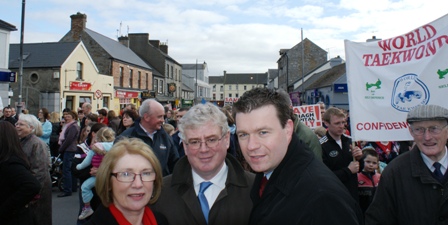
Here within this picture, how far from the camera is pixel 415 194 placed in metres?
2.89

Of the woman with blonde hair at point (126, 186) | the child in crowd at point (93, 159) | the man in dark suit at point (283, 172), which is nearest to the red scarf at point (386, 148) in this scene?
the child in crowd at point (93, 159)

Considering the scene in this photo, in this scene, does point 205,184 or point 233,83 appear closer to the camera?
point 205,184

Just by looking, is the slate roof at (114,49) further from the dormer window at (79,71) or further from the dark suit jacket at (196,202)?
the dark suit jacket at (196,202)

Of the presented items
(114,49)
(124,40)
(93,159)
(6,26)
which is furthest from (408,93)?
(124,40)

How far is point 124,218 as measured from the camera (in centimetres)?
241

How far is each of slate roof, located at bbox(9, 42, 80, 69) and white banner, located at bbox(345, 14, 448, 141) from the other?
23812 millimetres

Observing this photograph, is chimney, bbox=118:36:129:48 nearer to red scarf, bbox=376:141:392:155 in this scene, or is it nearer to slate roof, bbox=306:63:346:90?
slate roof, bbox=306:63:346:90

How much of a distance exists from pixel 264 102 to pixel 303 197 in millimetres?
601

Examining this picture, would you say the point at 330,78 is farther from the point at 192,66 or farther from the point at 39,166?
the point at 192,66

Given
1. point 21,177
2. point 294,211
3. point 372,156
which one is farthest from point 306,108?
point 294,211

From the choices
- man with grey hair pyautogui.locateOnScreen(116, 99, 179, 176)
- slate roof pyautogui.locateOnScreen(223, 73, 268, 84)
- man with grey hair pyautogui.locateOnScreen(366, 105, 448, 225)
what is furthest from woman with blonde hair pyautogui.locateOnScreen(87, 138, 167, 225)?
slate roof pyautogui.locateOnScreen(223, 73, 268, 84)

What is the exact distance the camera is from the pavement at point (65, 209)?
7.14m

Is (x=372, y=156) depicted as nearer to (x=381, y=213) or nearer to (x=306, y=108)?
(x=381, y=213)

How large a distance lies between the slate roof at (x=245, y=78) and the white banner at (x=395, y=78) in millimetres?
117993
